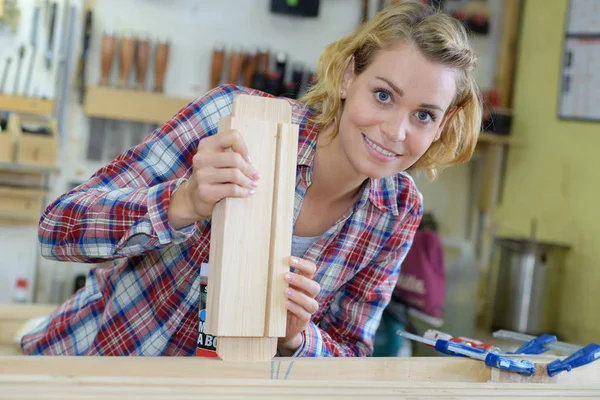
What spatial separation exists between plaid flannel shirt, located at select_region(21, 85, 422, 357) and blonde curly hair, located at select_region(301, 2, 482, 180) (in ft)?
0.20

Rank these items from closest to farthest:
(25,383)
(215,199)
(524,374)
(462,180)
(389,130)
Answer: (25,383), (215,199), (524,374), (389,130), (462,180)

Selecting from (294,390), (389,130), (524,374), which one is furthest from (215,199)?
(524,374)

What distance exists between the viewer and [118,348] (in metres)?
1.49

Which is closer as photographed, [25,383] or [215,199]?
[25,383]

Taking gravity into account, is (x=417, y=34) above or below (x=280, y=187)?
above

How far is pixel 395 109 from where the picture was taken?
129 cm

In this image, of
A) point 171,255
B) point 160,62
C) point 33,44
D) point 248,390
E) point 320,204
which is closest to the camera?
point 248,390

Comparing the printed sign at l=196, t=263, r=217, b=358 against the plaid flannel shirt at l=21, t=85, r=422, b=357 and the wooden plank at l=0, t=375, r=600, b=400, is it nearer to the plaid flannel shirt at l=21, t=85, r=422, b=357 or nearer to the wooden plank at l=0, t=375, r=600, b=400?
the plaid flannel shirt at l=21, t=85, r=422, b=357

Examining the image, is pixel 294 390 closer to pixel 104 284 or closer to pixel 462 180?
pixel 104 284

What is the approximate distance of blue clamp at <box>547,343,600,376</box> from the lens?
1.13 metres

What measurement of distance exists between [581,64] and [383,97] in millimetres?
3006

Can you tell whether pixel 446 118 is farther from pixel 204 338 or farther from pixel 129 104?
pixel 129 104

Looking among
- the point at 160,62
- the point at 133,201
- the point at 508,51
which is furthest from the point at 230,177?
the point at 508,51

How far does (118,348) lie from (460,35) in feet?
2.89
